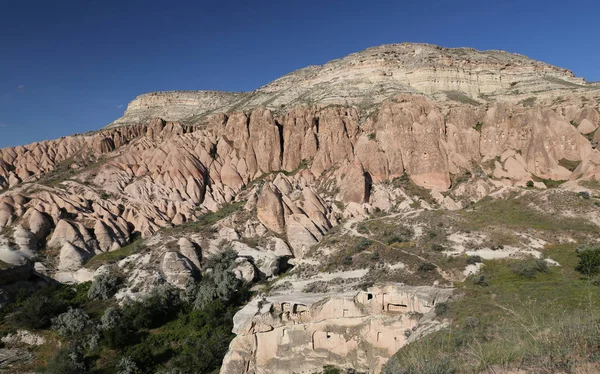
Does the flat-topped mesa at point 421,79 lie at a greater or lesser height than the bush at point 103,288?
greater

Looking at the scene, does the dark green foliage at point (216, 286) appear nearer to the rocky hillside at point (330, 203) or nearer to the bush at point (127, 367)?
A: the rocky hillside at point (330, 203)

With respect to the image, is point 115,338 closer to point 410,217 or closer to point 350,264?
point 350,264

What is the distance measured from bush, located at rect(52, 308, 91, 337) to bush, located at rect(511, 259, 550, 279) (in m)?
28.7

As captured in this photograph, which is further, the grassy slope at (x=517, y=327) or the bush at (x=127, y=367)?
the bush at (x=127, y=367)

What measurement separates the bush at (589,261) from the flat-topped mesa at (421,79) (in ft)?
125

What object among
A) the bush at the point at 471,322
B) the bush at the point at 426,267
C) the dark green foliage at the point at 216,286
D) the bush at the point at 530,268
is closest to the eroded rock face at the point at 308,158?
the dark green foliage at the point at 216,286

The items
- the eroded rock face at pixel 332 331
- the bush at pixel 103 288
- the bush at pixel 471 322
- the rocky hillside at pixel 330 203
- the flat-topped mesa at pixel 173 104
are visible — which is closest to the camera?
the bush at pixel 471 322

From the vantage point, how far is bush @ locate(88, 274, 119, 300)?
97.1ft

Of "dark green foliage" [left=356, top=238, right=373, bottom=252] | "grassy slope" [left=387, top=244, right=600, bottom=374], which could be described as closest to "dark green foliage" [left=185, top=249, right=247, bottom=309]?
"dark green foliage" [left=356, top=238, right=373, bottom=252]

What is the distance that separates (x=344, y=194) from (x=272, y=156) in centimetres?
1626

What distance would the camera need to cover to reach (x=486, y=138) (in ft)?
152

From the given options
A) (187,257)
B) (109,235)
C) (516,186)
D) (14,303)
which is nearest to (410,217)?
(516,186)

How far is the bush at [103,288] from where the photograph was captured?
97.1 ft

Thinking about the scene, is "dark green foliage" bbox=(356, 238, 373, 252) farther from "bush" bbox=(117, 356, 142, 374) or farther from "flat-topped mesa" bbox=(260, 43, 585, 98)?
"flat-topped mesa" bbox=(260, 43, 585, 98)
